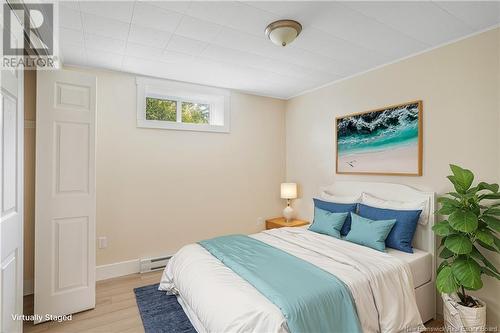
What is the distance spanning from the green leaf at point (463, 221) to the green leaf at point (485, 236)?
136 mm

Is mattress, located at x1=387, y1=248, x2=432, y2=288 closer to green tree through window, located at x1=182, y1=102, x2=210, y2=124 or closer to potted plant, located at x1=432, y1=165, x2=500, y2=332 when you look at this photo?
potted plant, located at x1=432, y1=165, x2=500, y2=332

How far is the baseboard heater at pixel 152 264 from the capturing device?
3.40 m

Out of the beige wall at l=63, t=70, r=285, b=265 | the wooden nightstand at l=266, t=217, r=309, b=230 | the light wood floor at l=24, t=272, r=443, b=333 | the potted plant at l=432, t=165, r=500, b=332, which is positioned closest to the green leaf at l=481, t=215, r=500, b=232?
the potted plant at l=432, t=165, r=500, b=332

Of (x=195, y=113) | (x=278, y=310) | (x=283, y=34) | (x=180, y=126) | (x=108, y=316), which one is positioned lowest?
(x=108, y=316)

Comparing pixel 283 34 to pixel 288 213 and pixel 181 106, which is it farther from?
pixel 288 213

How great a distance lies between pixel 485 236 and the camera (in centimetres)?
196

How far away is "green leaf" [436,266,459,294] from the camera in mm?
1989

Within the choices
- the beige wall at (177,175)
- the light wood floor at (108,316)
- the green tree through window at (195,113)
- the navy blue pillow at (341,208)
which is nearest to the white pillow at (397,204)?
the navy blue pillow at (341,208)

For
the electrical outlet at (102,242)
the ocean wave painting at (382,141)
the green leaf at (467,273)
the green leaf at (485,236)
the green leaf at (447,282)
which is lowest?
the electrical outlet at (102,242)

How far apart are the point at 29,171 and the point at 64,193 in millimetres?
719

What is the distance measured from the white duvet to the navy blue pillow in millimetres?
353

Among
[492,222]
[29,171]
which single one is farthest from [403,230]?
[29,171]

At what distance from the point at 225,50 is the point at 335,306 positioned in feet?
8.00

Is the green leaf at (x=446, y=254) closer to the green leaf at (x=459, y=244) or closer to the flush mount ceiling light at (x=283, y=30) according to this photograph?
the green leaf at (x=459, y=244)
